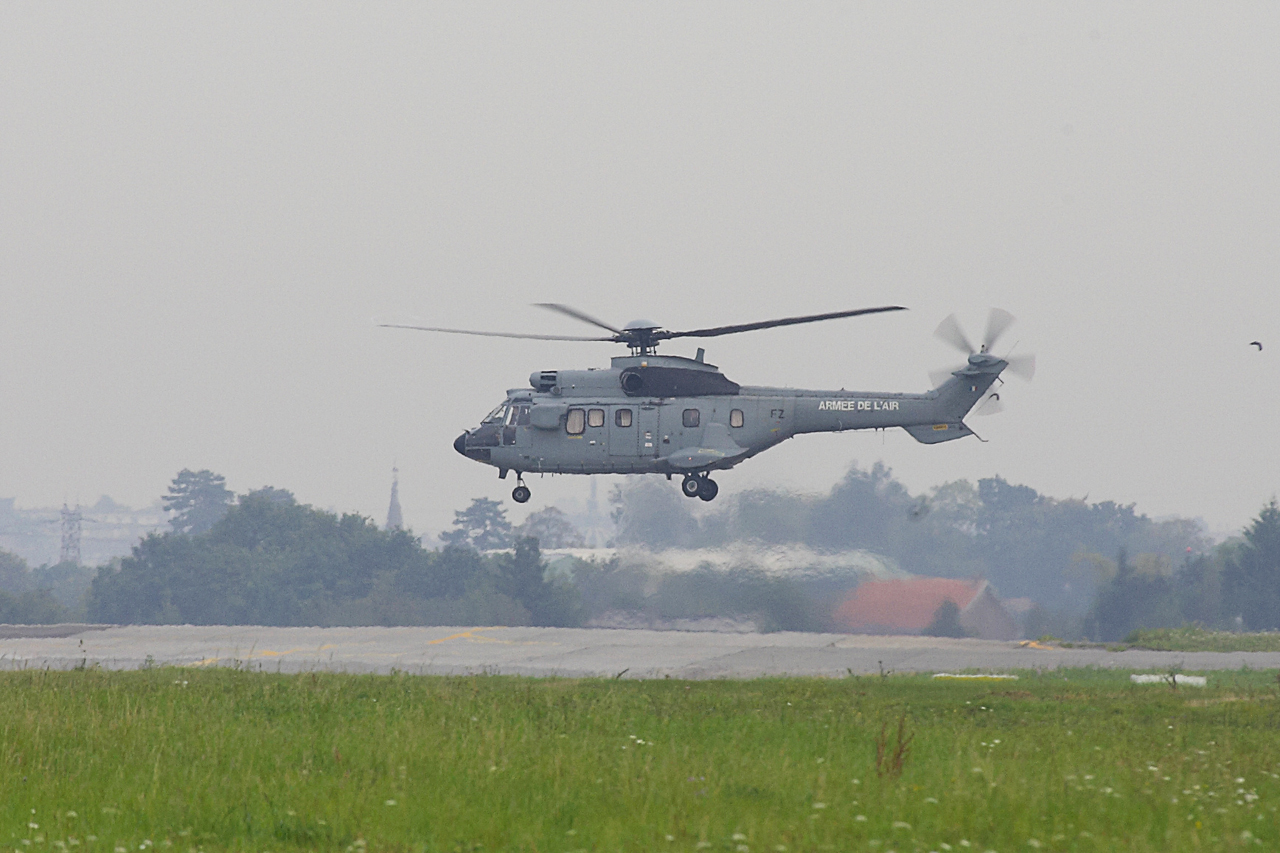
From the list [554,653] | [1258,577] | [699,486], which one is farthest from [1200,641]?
[1258,577]

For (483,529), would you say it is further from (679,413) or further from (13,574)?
(679,413)

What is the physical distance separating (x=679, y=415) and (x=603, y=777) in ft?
82.6

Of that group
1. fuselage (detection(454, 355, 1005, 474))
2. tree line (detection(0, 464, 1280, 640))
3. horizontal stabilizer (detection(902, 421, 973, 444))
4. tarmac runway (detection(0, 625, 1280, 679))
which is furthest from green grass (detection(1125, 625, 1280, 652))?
tree line (detection(0, 464, 1280, 640))

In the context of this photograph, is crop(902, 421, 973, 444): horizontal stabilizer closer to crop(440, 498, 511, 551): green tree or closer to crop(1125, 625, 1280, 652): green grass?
crop(1125, 625, 1280, 652): green grass

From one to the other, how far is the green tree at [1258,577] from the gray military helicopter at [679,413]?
75.3 metres

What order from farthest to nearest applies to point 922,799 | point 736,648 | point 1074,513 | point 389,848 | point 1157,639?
point 1074,513, point 1157,639, point 736,648, point 922,799, point 389,848

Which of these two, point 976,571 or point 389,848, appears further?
point 976,571

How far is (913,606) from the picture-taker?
62.3 m

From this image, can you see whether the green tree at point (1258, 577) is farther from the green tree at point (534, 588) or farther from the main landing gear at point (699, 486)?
the main landing gear at point (699, 486)

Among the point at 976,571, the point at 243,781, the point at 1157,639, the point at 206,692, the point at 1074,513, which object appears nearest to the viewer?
the point at 243,781

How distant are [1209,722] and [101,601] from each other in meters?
133

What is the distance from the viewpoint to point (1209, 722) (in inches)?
755

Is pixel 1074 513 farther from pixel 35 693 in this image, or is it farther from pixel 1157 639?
pixel 35 693

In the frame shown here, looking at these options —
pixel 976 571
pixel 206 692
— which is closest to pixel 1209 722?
pixel 206 692
